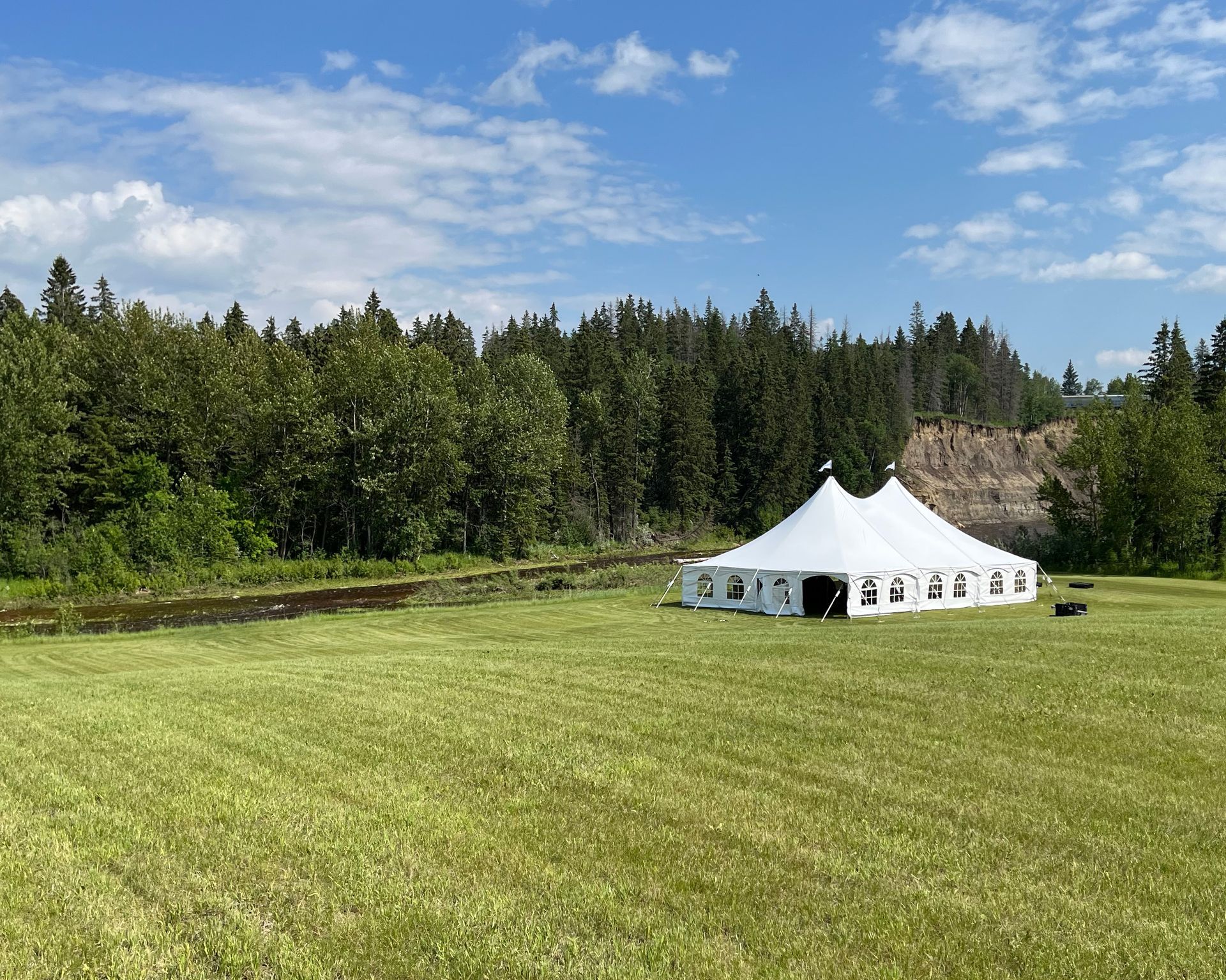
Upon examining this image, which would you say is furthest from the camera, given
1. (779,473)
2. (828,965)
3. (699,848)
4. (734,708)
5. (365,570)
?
(779,473)

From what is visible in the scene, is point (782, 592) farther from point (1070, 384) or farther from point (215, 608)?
point (1070, 384)

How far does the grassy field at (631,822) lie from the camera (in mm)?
4684

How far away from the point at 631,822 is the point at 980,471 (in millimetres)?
105788

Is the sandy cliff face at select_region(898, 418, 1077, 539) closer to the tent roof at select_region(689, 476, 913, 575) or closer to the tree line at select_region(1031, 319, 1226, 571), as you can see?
the tree line at select_region(1031, 319, 1226, 571)

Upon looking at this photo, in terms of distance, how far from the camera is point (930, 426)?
99625 millimetres

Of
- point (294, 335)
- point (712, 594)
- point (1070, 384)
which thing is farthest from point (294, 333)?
point (1070, 384)

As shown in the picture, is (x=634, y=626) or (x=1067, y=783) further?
(x=634, y=626)

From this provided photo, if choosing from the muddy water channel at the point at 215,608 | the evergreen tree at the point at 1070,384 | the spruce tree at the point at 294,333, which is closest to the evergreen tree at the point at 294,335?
the spruce tree at the point at 294,333

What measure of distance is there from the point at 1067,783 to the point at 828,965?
3.95 meters

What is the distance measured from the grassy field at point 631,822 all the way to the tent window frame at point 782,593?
1338cm

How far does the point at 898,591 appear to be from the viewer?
2653cm

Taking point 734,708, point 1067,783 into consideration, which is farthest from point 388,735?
point 1067,783

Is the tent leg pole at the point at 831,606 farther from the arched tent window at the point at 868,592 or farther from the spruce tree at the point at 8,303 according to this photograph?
the spruce tree at the point at 8,303

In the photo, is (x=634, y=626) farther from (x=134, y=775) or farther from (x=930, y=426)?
(x=930, y=426)
